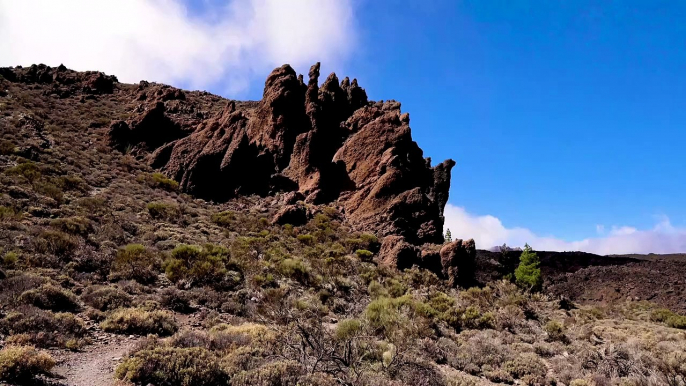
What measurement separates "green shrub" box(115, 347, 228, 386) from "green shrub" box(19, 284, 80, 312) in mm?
4228

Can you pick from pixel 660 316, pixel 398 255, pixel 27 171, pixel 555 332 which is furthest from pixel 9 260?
pixel 660 316

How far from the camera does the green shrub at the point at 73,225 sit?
1590cm

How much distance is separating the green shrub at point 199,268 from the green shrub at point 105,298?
3.05 meters

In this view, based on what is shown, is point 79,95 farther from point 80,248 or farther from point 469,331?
point 469,331

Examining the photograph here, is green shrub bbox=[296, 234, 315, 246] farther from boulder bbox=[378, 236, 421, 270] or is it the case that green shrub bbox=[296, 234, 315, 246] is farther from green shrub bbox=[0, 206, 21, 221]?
green shrub bbox=[0, 206, 21, 221]

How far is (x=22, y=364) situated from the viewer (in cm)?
630

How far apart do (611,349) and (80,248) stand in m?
19.3

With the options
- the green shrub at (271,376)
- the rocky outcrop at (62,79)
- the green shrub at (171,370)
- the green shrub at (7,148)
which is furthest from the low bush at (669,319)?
the rocky outcrop at (62,79)

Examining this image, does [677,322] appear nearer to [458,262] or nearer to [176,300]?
[458,262]

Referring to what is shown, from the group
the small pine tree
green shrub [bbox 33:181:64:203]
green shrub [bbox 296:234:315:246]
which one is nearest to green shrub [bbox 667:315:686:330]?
the small pine tree

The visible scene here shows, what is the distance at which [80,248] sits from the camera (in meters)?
14.4

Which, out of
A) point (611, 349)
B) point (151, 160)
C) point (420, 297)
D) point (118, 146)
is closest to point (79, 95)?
point (118, 146)

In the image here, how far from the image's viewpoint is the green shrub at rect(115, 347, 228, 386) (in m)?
6.83

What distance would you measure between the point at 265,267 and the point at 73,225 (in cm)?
845
